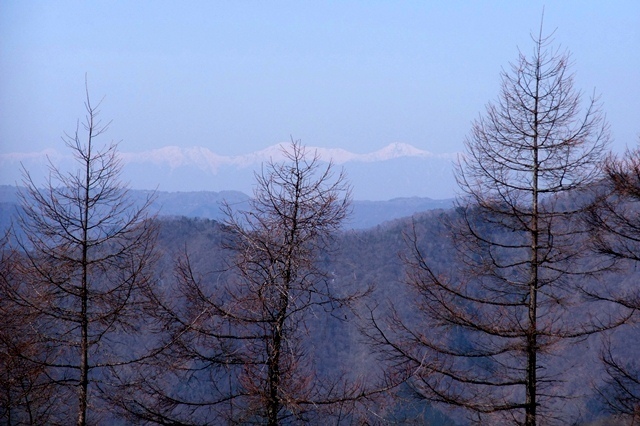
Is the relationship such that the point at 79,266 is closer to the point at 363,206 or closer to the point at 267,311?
the point at 267,311

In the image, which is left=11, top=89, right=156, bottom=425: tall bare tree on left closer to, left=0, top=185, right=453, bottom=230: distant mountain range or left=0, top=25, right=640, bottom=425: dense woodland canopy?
left=0, top=25, right=640, bottom=425: dense woodland canopy

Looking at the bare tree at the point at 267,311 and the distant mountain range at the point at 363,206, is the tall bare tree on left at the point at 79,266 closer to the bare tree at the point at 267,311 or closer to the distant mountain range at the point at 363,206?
the bare tree at the point at 267,311

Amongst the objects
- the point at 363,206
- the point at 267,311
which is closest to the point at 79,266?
the point at 267,311

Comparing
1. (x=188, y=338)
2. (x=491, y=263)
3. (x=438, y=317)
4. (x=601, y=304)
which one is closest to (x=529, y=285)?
(x=491, y=263)

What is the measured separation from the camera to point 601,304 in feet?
206

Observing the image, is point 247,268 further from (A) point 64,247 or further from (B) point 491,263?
(B) point 491,263

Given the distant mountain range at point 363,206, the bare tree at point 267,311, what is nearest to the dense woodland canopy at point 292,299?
the bare tree at point 267,311

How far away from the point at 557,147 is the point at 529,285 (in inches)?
97.2

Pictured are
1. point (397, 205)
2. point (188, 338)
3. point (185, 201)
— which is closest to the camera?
point (188, 338)

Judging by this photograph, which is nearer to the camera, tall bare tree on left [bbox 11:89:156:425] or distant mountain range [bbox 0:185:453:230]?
tall bare tree on left [bbox 11:89:156:425]

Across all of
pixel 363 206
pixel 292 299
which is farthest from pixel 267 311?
pixel 363 206

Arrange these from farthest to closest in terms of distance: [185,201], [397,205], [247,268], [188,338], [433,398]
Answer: [397,205] → [185,201] → [433,398] → [188,338] → [247,268]

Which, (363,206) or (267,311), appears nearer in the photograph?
(267,311)

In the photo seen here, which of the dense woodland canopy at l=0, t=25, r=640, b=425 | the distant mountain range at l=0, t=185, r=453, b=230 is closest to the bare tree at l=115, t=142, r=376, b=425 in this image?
the dense woodland canopy at l=0, t=25, r=640, b=425
